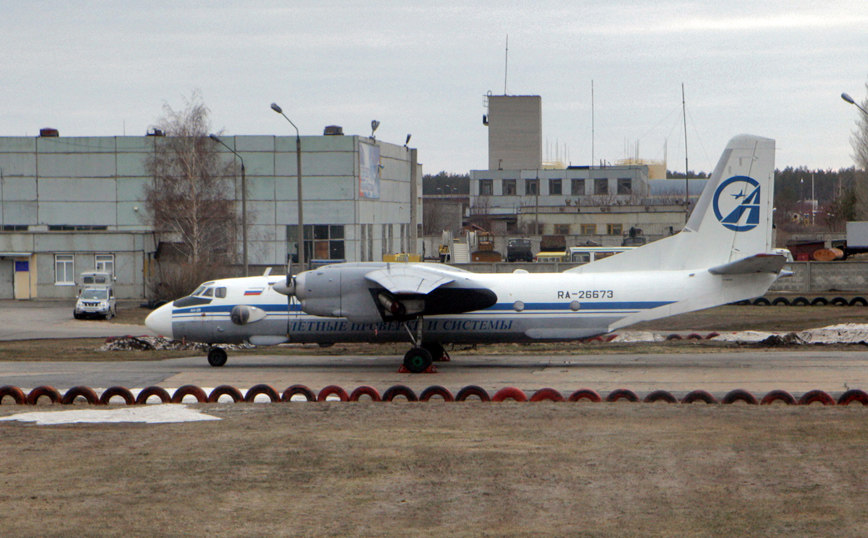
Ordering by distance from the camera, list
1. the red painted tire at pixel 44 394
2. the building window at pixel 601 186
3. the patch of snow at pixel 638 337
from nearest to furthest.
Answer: the red painted tire at pixel 44 394 < the patch of snow at pixel 638 337 < the building window at pixel 601 186

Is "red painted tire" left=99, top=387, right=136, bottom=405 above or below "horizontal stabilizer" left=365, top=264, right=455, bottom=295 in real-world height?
below

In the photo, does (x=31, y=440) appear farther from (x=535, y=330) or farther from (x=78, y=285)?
(x=78, y=285)

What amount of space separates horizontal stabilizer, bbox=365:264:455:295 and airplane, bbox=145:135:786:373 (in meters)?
0.04

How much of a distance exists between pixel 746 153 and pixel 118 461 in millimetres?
19457

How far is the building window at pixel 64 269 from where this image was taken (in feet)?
186

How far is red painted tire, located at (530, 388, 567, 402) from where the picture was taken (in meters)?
17.7

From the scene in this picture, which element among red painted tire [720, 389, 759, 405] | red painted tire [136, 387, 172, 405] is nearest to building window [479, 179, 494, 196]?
red painted tire [136, 387, 172, 405]

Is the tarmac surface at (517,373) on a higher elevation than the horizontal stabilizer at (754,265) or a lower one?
lower

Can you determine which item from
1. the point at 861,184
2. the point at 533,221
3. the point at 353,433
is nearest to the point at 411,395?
the point at 353,433

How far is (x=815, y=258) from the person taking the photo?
58844 mm

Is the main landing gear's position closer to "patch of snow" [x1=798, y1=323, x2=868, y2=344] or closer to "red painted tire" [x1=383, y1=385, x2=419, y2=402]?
"red painted tire" [x1=383, y1=385, x2=419, y2=402]

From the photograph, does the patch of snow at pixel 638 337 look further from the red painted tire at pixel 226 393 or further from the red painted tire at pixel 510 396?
the red painted tire at pixel 226 393

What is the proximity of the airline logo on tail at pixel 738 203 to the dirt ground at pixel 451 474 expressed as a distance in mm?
9482

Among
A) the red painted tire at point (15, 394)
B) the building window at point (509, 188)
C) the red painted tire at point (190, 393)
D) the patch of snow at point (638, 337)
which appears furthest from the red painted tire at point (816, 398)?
the building window at point (509, 188)
